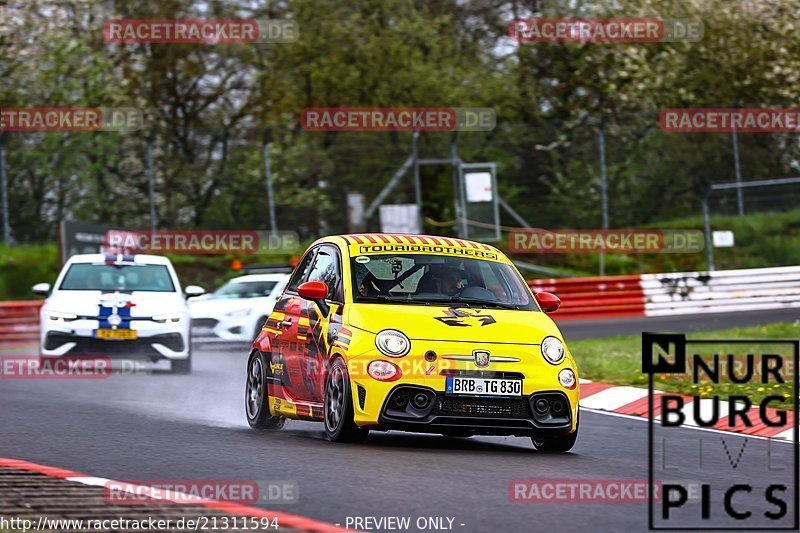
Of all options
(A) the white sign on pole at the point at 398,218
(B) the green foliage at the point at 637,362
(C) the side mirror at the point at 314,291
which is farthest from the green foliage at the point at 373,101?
(C) the side mirror at the point at 314,291

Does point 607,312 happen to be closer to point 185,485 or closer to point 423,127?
point 423,127

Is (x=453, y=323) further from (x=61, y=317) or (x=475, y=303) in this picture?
(x=61, y=317)

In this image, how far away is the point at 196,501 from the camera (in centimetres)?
673

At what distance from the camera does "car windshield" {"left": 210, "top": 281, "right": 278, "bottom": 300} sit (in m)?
22.2

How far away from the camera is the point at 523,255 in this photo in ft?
95.3

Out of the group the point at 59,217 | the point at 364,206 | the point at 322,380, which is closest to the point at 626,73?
the point at 364,206

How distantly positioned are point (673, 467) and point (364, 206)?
19185 mm

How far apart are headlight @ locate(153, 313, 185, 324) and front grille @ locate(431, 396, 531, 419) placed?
897 centimetres

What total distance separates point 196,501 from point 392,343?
2874mm

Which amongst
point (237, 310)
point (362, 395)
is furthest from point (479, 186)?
point (362, 395)

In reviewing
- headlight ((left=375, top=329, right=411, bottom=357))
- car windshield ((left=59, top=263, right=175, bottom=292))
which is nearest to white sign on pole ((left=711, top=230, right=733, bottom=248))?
car windshield ((left=59, top=263, right=175, bottom=292))

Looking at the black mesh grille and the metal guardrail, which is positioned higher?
the black mesh grille

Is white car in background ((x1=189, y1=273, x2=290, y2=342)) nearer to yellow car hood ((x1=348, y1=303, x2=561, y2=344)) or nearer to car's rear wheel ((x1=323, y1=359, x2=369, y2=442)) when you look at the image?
car's rear wheel ((x1=323, y1=359, x2=369, y2=442))

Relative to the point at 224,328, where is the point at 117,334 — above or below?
above
